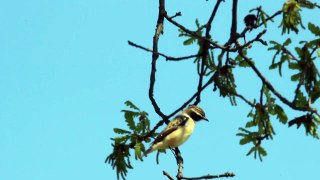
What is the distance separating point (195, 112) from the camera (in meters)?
12.5

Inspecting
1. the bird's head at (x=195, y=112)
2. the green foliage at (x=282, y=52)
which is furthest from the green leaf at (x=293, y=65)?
the bird's head at (x=195, y=112)

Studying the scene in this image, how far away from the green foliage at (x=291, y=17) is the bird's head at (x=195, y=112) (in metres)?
4.63

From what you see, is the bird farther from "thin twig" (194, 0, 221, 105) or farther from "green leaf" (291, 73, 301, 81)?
"green leaf" (291, 73, 301, 81)

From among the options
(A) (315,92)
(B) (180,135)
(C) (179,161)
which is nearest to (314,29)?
(A) (315,92)

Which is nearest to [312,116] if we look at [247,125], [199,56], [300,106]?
[300,106]

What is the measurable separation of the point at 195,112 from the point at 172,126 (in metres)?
0.91

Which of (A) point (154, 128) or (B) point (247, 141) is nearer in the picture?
(B) point (247, 141)

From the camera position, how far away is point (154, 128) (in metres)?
9.65

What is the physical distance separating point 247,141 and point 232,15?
1.87 metres

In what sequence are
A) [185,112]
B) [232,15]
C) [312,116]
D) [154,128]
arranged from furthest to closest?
[185,112], [154,128], [232,15], [312,116]

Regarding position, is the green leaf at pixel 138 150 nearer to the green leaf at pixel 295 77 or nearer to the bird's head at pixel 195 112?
the green leaf at pixel 295 77

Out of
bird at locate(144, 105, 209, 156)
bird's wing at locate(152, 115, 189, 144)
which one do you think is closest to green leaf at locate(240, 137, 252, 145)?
bird at locate(144, 105, 209, 156)

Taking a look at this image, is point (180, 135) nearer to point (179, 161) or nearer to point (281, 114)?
point (179, 161)

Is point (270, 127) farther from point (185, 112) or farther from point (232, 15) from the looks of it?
point (185, 112)
